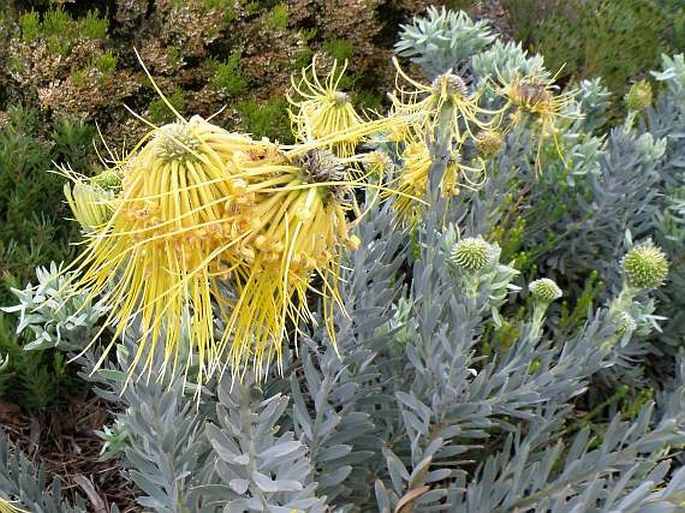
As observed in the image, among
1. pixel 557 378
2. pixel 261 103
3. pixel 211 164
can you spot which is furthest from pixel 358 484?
pixel 261 103

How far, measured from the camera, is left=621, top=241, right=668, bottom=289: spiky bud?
142 cm

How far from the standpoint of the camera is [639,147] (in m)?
2.21

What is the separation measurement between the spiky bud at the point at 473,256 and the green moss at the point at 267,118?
4.63 ft

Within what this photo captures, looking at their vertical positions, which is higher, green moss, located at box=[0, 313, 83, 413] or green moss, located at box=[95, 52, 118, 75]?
green moss, located at box=[95, 52, 118, 75]

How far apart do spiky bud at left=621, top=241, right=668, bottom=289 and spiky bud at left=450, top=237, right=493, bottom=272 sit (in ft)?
1.09

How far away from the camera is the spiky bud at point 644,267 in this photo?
4.65 feet

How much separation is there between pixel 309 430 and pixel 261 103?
1822 mm

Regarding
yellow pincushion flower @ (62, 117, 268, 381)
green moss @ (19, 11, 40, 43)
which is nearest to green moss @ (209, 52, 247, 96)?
green moss @ (19, 11, 40, 43)

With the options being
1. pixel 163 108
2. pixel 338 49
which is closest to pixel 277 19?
pixel 338 49

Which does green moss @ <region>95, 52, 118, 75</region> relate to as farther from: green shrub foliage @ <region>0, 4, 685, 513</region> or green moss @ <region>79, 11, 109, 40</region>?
green shrub foliage @ <region>0, 4, 685, 513</region>

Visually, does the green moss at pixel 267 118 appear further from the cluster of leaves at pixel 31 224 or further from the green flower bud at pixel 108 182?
the green flower bud at pixel 108 182

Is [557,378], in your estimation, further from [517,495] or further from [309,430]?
[309,430]

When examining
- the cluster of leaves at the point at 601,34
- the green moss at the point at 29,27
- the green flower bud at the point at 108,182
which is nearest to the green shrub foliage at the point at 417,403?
the green flower bud at the point at 108,182

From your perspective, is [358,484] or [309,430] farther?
[358,484]
